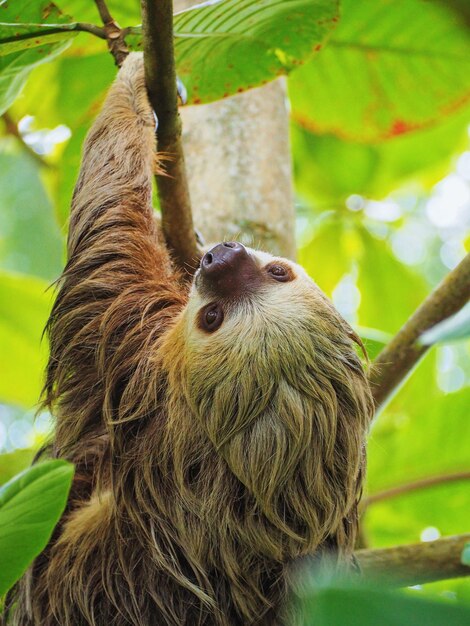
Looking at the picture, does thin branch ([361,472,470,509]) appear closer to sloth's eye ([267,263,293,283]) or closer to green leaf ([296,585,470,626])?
sloth's eye ([267,263,293,283])

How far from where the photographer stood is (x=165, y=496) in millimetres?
3447

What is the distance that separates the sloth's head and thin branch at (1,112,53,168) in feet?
7.40

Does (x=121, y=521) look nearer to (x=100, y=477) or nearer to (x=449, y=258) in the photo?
(x=100, y=477)

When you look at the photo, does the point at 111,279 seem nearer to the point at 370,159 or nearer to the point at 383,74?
the point at 383,74

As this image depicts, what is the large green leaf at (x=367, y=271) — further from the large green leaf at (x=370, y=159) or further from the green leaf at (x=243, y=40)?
the green leaf at (x=243, y=40)

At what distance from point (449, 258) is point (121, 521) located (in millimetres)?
11715

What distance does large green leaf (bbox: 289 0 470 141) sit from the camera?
448 centimetres

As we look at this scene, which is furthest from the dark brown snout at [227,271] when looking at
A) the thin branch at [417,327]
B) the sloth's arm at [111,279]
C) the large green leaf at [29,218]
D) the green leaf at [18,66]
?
the large green leaf at [29,218]

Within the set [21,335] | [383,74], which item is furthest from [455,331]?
[21,335]

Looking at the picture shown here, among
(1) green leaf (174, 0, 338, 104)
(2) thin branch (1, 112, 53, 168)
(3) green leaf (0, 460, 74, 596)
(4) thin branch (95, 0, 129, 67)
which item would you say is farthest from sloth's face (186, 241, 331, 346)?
(2) thin branch (1, 112, 53, 168)

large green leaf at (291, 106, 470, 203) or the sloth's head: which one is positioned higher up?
large green leaf at (291, 106, 470, 203)

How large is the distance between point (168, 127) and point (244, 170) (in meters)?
0.72

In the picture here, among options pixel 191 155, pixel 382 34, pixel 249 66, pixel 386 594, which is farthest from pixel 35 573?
pixel 382 34

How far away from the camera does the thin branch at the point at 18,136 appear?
17.3 feet
